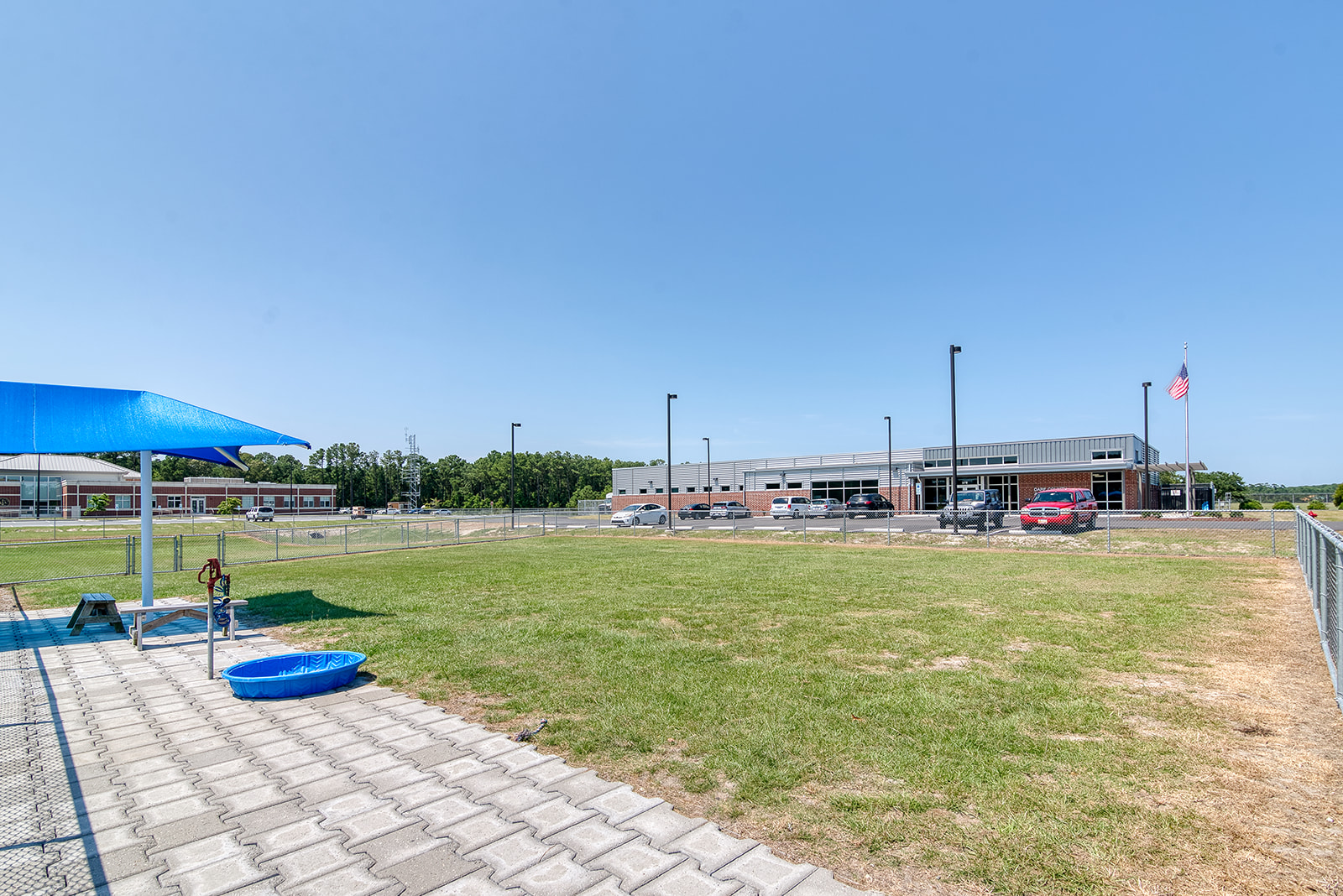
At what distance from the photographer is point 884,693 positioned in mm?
5969

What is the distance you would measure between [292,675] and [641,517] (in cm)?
3733

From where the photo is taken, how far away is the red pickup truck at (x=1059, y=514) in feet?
85.8

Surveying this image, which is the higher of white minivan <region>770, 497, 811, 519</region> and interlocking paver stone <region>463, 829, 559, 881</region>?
interlocking paver stone <region>463, 829, 559, 881</region>

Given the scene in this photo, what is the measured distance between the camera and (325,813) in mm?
3916

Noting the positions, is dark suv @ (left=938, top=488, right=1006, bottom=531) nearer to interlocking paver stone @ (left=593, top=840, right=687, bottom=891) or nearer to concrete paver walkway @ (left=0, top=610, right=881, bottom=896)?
concrete paver walkway @ (left=0, top=610, right=881, bottom=896)

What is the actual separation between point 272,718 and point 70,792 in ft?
5.04

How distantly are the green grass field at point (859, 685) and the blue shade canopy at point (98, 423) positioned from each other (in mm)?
3061

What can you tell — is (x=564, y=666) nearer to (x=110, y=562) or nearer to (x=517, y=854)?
(x=517, y=854)

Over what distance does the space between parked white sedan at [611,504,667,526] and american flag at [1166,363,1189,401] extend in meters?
29.5

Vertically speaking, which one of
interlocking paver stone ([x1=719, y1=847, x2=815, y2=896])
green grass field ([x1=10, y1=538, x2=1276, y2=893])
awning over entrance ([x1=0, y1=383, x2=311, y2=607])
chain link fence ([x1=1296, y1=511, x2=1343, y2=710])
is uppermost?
awning over entrance ([x1=0, y1=383, x2=311, y2=607])

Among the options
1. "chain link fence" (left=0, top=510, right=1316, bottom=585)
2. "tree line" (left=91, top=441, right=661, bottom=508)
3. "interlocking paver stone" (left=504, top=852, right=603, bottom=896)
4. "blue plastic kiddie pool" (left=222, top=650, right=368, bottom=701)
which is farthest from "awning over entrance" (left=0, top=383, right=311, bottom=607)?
"tree line" (left=91, top=441, right=661, bottom=508)

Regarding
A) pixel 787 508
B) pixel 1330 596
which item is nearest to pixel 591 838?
pixel 1330 596

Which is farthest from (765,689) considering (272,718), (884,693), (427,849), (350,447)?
(350,447)

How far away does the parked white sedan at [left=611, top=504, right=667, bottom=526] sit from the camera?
41.9m
